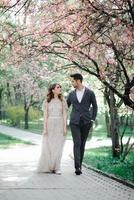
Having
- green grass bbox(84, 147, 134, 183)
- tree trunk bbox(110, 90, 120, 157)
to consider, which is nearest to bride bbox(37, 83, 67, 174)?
green grass bbox(84, 147, 134, 183)

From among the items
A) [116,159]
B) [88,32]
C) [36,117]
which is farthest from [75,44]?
[36,117]

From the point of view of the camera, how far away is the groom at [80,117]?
42.4 ft

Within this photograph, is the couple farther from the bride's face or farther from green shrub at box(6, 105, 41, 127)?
green shrub at box(6, 105, 41, 127)

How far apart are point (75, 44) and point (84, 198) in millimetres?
4401

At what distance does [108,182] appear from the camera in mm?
11516

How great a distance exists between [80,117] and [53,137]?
1.03m

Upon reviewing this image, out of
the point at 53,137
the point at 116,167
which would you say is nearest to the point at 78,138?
the point at 53,137

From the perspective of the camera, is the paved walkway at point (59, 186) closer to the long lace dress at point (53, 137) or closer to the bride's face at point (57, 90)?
the long lace dress at point (53, 137)

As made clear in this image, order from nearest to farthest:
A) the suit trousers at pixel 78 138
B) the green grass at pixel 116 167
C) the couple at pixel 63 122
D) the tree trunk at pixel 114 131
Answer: the green grass at pixel 116 167 → the suit trousers at pixel 78 138 → the couple at pixel 63 122 → the tree trunk at pixel 114 131

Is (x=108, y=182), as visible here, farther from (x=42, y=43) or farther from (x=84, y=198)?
(x=42, y=43)

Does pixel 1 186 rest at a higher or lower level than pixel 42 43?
lower

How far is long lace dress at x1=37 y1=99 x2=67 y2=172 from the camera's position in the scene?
13406 millimetres

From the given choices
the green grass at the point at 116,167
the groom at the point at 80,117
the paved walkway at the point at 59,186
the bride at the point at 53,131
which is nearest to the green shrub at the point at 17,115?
the green grass at the point at 116,167

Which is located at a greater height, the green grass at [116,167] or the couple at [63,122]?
the couple at [63,122]
